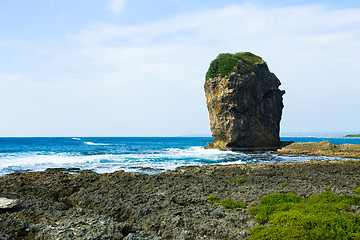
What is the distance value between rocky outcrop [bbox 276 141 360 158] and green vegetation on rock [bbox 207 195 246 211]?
41.7 m

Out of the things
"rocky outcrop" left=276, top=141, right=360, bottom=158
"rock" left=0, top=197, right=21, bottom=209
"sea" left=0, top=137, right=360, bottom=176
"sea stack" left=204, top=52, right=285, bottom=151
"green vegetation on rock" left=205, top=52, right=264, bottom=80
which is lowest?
"sea" left=0, top=137, right=360, bottom=176

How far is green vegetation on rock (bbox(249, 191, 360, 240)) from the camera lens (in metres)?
8.05

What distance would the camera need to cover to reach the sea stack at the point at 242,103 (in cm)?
6059

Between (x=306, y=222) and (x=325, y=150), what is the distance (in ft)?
163

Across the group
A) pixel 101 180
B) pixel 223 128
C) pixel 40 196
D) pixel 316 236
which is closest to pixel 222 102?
pixel 223 128

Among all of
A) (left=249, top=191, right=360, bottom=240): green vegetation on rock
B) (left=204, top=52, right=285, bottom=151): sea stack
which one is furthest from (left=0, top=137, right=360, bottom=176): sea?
(left=249, top=191, right=360, bottom=240): green vegetation on rock

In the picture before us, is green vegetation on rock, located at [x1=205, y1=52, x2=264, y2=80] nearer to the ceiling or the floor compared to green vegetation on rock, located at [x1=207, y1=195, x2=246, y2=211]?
nearer to the ceiling

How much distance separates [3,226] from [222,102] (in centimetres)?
5498

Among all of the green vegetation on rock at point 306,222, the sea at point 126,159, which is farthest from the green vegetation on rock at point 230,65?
the green vegetation on rock at point 306,222

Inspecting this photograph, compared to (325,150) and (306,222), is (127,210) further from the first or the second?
(325,150)

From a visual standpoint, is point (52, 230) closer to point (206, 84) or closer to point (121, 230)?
point (121, 230)

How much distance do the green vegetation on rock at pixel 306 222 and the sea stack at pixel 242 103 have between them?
165 feet

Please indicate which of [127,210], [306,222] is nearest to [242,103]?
[127,210]

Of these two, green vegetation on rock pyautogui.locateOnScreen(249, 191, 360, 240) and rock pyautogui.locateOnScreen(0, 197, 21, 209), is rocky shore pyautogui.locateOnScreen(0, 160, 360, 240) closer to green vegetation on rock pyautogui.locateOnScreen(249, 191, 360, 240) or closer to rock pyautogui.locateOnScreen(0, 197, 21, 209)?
rock pyautogui.locateOnScreen(0, 197, 21, 209)
